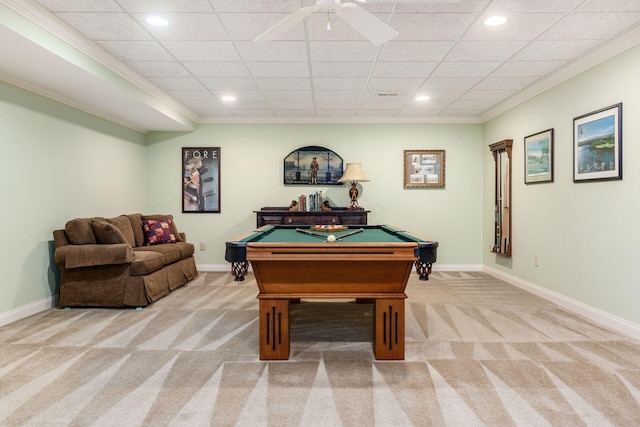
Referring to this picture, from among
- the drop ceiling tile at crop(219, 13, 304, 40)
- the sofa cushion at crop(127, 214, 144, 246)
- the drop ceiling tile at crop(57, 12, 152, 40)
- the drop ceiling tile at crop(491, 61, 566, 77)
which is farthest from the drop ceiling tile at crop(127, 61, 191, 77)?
the drop ceiling tile at crop(491, 61, 566, 77)

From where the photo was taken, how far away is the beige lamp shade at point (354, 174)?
18.5ft

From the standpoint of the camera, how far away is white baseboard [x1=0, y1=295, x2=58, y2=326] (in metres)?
3.45

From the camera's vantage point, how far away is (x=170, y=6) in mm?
2664

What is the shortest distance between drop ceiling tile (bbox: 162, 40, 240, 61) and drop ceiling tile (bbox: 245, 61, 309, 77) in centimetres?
27

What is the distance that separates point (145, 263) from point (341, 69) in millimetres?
2959

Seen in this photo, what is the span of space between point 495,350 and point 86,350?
3137mm

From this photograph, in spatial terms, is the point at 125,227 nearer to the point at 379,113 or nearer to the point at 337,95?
the point at 337,95

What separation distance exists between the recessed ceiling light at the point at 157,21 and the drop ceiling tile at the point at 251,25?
17.6 inches

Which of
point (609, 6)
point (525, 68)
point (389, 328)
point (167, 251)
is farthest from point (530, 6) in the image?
point (167, 251)

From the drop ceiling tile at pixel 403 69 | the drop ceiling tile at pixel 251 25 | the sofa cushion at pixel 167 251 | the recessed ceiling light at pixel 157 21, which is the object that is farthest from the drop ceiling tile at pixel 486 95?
the sofa cushion at pixel 167 251

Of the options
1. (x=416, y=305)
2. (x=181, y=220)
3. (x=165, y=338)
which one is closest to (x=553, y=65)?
(x=416, y=305)

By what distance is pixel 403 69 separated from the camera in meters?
3.91

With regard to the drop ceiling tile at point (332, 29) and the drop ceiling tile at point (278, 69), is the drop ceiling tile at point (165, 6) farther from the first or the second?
the drop ceiling tile at point (278, 69)

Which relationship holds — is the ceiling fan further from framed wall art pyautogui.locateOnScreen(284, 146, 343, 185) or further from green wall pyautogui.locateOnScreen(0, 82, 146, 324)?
framed wall art pyautogui.locateOnScreen(284, 146, 343, 185)
